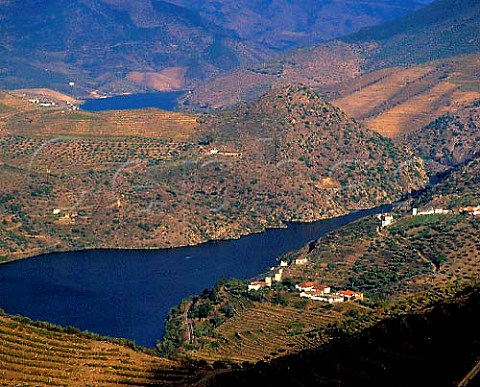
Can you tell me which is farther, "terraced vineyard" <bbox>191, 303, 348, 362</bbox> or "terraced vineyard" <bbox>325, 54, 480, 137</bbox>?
"terraced vineyard" <bbox>325, 54, 480, 137</bbox>

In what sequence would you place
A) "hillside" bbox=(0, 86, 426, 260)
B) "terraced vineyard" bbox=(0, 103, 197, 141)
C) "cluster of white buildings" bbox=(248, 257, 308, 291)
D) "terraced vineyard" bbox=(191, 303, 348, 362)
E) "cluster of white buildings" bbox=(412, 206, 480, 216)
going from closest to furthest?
"terraced vineyard" bbox=(191, 303, 348, 362)
"cluster of white buildings" bbox=(248, 257, 308, 291)
"cluster of white buildings" bbox=(412, 206, 480, 216)
"hillside" bbox=(0, 86, 426, 260)
"terraced vineyard" bbox=(0, 103, 197, 141)

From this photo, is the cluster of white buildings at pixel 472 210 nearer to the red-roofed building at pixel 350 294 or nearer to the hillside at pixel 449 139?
the red-roofed building at pixel 350 294

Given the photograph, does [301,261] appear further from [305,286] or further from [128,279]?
[128,279]

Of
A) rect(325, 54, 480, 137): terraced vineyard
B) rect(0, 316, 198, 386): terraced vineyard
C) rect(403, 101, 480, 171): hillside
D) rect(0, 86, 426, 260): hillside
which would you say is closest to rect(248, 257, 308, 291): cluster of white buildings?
rect(0, 86, 426, 260): hillside

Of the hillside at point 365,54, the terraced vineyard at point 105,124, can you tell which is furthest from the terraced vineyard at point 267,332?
the hillside at point 365,54

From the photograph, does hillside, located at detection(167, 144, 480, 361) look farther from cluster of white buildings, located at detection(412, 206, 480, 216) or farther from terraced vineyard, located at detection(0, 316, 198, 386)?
terraced vineyard, located at detection(0, 316, 198, 386)

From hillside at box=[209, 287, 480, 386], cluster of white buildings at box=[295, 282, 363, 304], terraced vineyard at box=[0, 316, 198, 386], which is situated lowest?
cluster of white buildings at box=[295, 282, 363, 304]

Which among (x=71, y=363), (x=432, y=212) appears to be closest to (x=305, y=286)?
(x=432, y=212)
